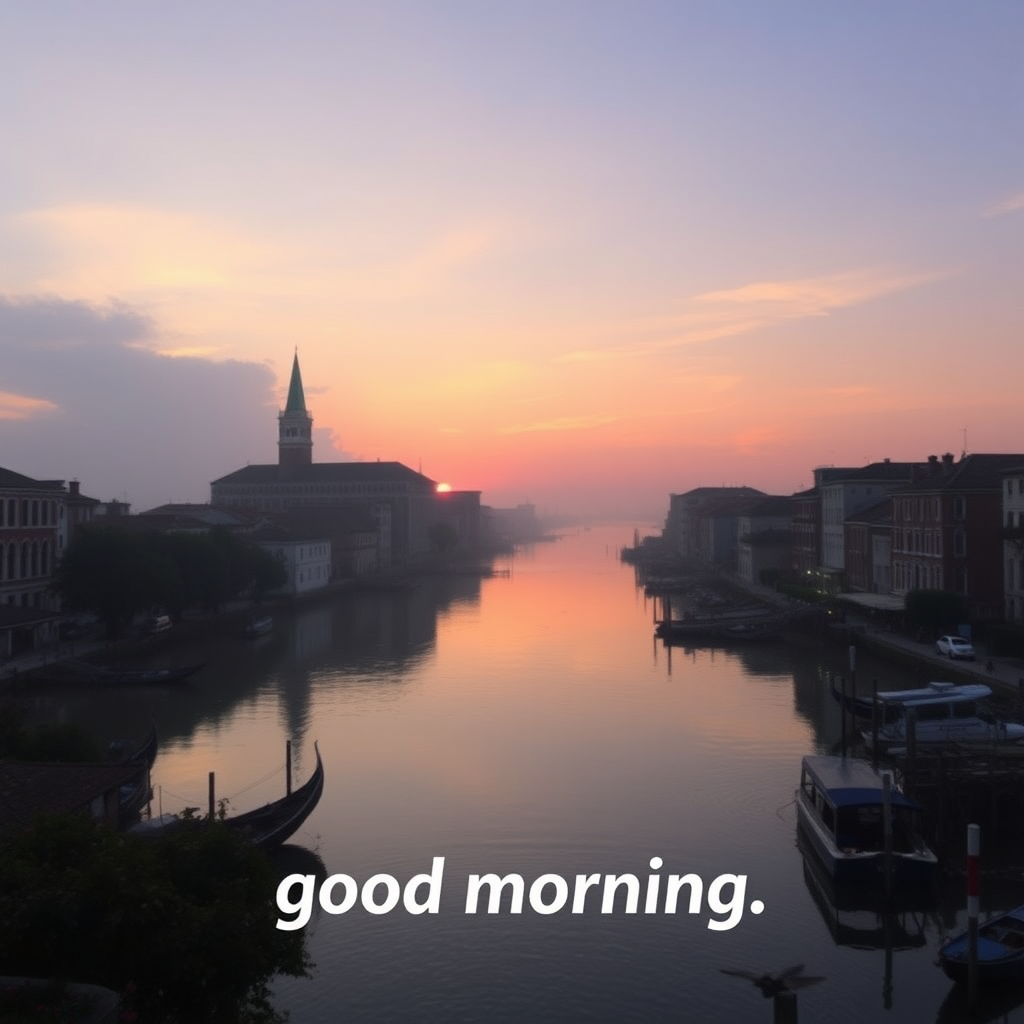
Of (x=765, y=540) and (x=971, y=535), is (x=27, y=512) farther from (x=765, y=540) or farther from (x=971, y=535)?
(x=765, y=540)

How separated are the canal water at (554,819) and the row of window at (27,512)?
221 inches

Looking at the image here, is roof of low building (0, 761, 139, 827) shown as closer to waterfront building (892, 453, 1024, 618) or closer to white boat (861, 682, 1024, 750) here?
white boat (861, 682, 1024, 750)

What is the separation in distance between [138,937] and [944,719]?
14.2 metres

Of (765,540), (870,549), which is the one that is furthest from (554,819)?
(765,540)

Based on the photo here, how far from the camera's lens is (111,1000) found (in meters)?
5.28

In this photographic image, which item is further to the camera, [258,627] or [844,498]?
[844,498]

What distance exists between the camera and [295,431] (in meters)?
94.3

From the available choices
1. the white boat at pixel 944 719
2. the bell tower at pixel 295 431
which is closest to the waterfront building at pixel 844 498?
the white boat at pixel 944 719

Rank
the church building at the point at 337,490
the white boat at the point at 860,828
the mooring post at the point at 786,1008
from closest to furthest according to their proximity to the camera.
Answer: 1. the mooring post at the point at 786,1008
2. the white boat at the point at 860,828
3. the church building at the point at 337,490

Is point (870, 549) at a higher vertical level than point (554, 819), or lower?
higher

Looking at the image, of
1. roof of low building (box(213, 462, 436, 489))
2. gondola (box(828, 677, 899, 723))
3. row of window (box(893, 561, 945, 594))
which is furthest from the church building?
gondola (box(828, 677, 899, 723))

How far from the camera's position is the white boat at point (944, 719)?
634 inches

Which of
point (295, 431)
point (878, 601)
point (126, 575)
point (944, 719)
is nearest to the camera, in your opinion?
point (944, 719)

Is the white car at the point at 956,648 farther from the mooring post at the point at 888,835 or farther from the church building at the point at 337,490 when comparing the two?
the church building at the point at 337,490
